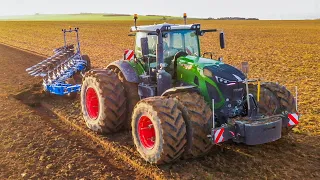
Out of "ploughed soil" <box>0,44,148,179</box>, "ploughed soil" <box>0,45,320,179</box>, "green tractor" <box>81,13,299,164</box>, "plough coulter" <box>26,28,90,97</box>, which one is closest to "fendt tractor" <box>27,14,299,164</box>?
"green tractor" <box>81,13,299,164</box>

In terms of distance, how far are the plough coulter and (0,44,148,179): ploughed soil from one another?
0.92 m

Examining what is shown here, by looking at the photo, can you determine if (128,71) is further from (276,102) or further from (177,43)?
(276,102)

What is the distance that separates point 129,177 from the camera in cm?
607

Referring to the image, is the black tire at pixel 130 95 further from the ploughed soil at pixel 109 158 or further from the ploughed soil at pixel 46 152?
the ploughed soil at pixel 46 152

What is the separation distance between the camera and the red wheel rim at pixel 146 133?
21.7 ft

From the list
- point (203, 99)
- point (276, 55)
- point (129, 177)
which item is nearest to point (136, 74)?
point (203, 99)

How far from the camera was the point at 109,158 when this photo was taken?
6863 millimetres

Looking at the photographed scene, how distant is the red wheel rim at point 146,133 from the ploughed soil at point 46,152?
57 centimetres

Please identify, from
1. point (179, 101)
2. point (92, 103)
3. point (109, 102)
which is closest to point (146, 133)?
point (179, 101)

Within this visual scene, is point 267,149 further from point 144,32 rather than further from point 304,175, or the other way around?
point 144,32

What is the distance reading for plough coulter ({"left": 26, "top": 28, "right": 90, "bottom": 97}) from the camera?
10.8 metres

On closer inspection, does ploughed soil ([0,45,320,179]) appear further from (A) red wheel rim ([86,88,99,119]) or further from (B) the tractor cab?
(B) the tractor cab

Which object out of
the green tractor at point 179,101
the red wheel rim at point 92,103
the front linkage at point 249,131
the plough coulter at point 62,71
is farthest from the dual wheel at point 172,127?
the plough coulter at point 62,71

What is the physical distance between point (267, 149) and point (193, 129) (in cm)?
203
